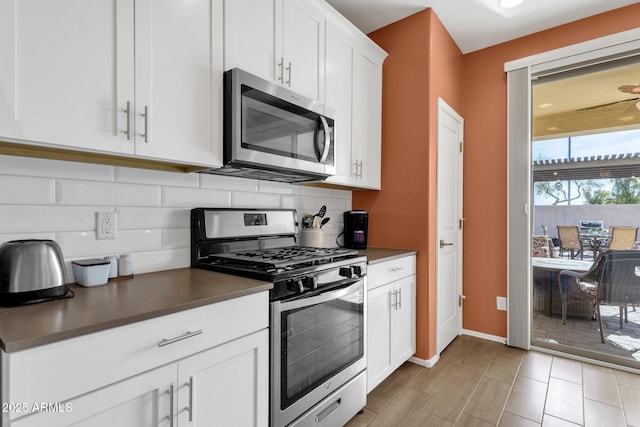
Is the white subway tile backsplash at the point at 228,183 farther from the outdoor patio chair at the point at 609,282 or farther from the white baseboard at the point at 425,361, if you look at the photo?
the outdoor patio chair at the point at 609,282

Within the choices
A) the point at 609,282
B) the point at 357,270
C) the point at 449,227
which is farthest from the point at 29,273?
the point at 609,282

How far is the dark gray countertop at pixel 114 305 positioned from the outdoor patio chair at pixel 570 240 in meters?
2.69

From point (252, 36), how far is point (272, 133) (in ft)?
1.62

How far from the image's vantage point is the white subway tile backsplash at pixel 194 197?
1594 millimetres

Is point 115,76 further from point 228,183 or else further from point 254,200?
point 254,200

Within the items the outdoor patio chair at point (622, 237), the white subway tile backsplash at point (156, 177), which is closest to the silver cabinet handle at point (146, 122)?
the white subway tile backsplash at point (156, 177)

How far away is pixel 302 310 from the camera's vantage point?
143 cm

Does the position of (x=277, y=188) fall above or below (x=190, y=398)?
above

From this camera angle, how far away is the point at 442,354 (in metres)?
2.65

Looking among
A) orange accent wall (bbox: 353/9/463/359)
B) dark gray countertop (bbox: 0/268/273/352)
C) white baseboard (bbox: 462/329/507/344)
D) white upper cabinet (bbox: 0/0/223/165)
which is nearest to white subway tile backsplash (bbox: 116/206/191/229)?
dark gray countertop (bbox: 0/268/273/352)

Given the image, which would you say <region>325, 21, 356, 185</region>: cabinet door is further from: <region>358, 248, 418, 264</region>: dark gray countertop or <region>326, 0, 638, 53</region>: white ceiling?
<region>358, 248, 418, 264</region>: dark gray countertop

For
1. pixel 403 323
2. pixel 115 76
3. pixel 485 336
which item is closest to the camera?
pixel 115 76

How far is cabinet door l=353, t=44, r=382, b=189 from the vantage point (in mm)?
2401

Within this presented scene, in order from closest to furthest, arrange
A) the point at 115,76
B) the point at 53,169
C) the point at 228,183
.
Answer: the point at 115,76 < the point at 53,169 < the point at 228,183
